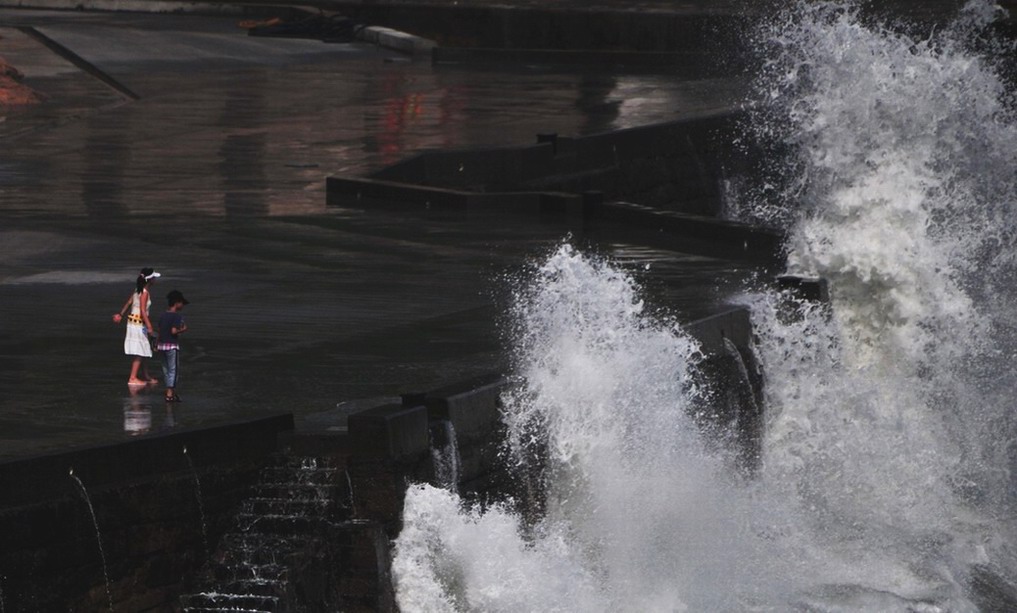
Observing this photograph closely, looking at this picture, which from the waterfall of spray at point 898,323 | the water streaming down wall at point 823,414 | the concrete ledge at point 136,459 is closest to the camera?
the concrete ledge at point 136,459

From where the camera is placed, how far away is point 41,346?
1437 cm

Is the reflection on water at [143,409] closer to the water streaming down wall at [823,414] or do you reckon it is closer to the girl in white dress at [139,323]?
the girl in white dress at [139,323]

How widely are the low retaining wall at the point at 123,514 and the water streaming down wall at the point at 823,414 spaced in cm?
110

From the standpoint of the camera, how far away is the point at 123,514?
36.2 feet

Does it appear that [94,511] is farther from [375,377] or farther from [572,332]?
[572,332]

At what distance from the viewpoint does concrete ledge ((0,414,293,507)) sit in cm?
1045

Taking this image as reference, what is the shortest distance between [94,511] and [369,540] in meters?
1.72

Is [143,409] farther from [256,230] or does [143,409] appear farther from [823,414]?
[256,230]

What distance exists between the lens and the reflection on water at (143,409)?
12.0m

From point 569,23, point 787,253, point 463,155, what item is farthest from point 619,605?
point 569,23

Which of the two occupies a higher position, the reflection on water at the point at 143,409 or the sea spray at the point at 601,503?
the reflection on water at the point at 143,409

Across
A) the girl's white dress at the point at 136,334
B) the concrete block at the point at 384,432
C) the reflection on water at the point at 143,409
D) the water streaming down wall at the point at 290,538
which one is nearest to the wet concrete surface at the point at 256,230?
the reflection on water at the point at 143,409

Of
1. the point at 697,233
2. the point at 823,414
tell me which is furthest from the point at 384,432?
the point at 697,233

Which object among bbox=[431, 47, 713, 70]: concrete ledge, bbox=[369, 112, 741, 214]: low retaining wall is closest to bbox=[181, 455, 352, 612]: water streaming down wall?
bbox=[369, 112, 741, 214]: low retaining wall
